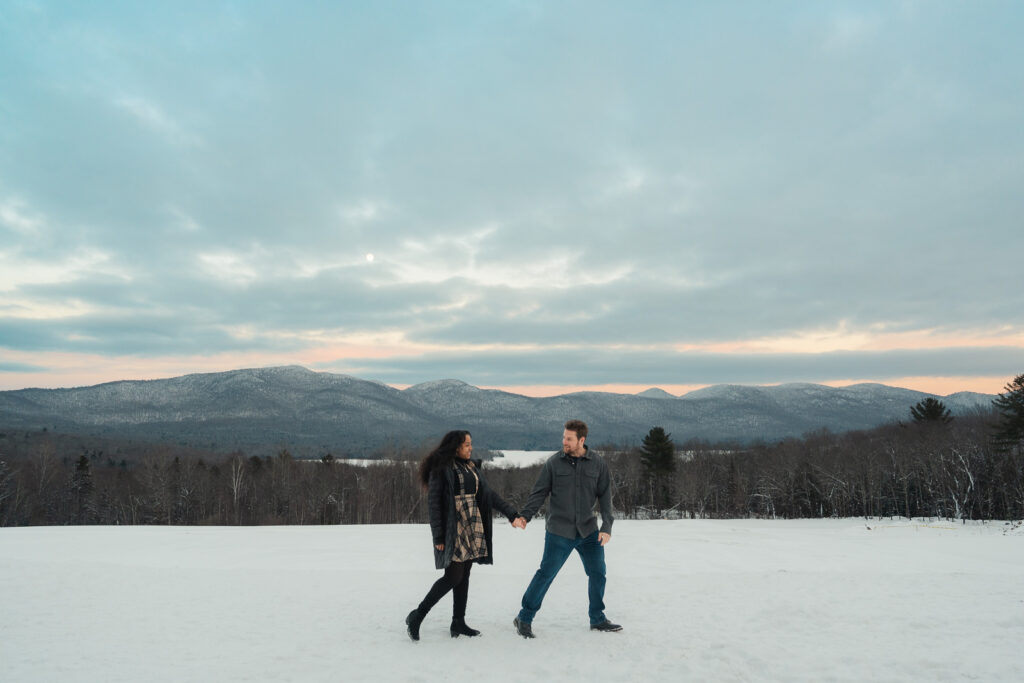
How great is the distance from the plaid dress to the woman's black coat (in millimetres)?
52

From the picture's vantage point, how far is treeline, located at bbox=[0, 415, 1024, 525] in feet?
177

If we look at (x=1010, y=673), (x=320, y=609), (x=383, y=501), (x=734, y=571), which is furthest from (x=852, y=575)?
(x=383, y=501)

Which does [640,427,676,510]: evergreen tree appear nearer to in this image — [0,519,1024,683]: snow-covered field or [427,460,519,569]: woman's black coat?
[0,519,1024,683]: snow-covered field

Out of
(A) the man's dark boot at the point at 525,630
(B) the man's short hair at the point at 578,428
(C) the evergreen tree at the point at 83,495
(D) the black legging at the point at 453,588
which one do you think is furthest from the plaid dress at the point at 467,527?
(C) the evergreen tree at the point at 83,495

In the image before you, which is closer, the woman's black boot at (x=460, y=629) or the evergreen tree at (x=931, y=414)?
the woman's black boot at (x=460, y=629)

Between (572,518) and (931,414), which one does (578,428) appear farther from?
(931,414)

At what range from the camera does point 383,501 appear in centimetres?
7244

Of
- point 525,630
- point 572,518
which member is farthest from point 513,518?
point 525,630

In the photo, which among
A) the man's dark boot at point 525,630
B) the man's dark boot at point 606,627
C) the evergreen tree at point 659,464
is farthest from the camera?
the evergreen tree at point 659,464

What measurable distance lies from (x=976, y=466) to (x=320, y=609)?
60.8 meters

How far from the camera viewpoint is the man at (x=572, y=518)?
281 inches

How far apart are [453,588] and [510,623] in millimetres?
1279

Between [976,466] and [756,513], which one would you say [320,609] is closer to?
[976,466]

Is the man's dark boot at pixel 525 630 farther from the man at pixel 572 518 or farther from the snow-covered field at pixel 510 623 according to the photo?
the snow-covered field at pixel 510 623
